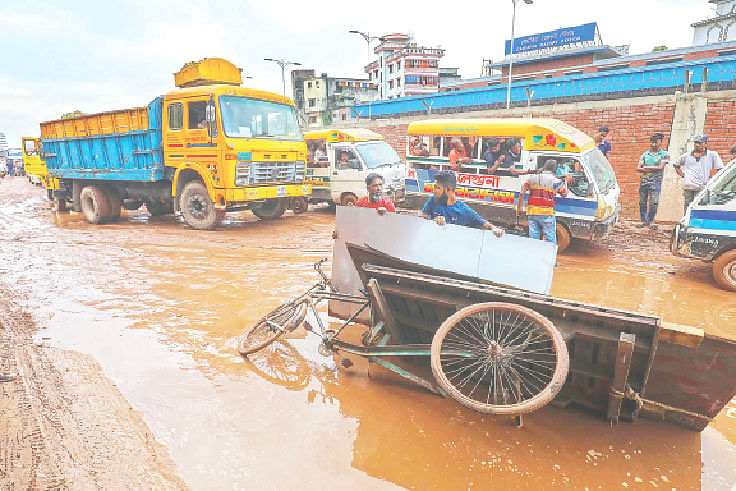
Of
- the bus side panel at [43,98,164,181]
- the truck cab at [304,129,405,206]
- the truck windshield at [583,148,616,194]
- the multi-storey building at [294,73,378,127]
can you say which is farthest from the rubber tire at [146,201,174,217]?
the multi-storey building at [294,73,378,127]

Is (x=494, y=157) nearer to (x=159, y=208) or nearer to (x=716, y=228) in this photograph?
(x=716, y=228)

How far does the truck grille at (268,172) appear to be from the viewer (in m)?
8.59

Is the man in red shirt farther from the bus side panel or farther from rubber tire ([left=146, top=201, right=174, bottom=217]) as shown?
rubber tire ([left=146, top=201, right=174, bottom=217])

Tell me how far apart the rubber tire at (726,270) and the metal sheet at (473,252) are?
12.6 ft

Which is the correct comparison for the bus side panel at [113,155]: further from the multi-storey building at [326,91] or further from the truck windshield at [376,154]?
the multi-storey building at [326,91]

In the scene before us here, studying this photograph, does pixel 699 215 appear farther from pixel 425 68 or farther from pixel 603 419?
pixel 425 68

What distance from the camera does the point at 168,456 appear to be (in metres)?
2.62

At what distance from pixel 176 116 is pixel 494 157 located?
263 inches

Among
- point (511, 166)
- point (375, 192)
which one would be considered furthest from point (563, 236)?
point (375, 192)

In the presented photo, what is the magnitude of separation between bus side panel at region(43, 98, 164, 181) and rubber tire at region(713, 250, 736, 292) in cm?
1031

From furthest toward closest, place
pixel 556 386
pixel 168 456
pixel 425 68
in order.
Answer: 1. pixel 425 68
2. pixel 168 456
3. pixel 556 386

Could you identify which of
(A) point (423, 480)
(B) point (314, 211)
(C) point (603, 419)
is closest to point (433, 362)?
(A) point (423, 480)

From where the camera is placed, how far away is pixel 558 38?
35125mm

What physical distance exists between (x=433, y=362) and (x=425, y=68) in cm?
5681
